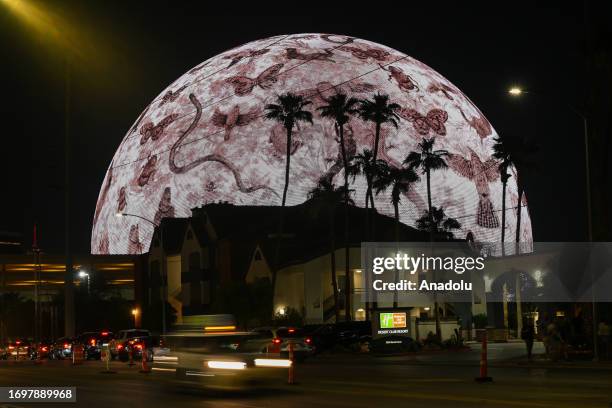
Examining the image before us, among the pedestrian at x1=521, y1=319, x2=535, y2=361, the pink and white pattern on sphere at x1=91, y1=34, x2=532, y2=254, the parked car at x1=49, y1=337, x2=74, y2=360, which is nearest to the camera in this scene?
the pedestrian at x1=521, y1=319, x2=535, y2=361

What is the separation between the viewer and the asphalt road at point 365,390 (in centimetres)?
1892

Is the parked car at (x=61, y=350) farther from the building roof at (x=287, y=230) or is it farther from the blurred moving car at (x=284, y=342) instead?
the building roof at (x=287, y=230)

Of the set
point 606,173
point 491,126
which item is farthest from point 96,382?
point 491,126

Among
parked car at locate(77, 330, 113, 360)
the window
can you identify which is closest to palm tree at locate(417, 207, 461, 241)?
the window

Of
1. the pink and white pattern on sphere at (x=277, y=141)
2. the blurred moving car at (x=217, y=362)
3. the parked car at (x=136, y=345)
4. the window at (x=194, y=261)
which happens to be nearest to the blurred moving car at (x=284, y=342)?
the parked car at (x=136, y=345)

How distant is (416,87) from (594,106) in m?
70.6

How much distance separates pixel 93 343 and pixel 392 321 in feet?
55.0

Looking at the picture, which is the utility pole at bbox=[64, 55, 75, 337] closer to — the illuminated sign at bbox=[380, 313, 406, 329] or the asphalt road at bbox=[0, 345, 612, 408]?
the asphalt road at bbox=[0, 345, 612, 408]

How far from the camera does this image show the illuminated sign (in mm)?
48312

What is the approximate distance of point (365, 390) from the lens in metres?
22.5

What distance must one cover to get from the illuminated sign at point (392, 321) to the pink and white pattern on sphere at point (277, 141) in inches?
1474

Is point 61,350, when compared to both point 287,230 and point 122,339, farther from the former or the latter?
point 287,230

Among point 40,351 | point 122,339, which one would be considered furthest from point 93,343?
point 122,339

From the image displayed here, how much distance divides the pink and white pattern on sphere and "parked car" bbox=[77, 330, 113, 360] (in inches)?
1320
